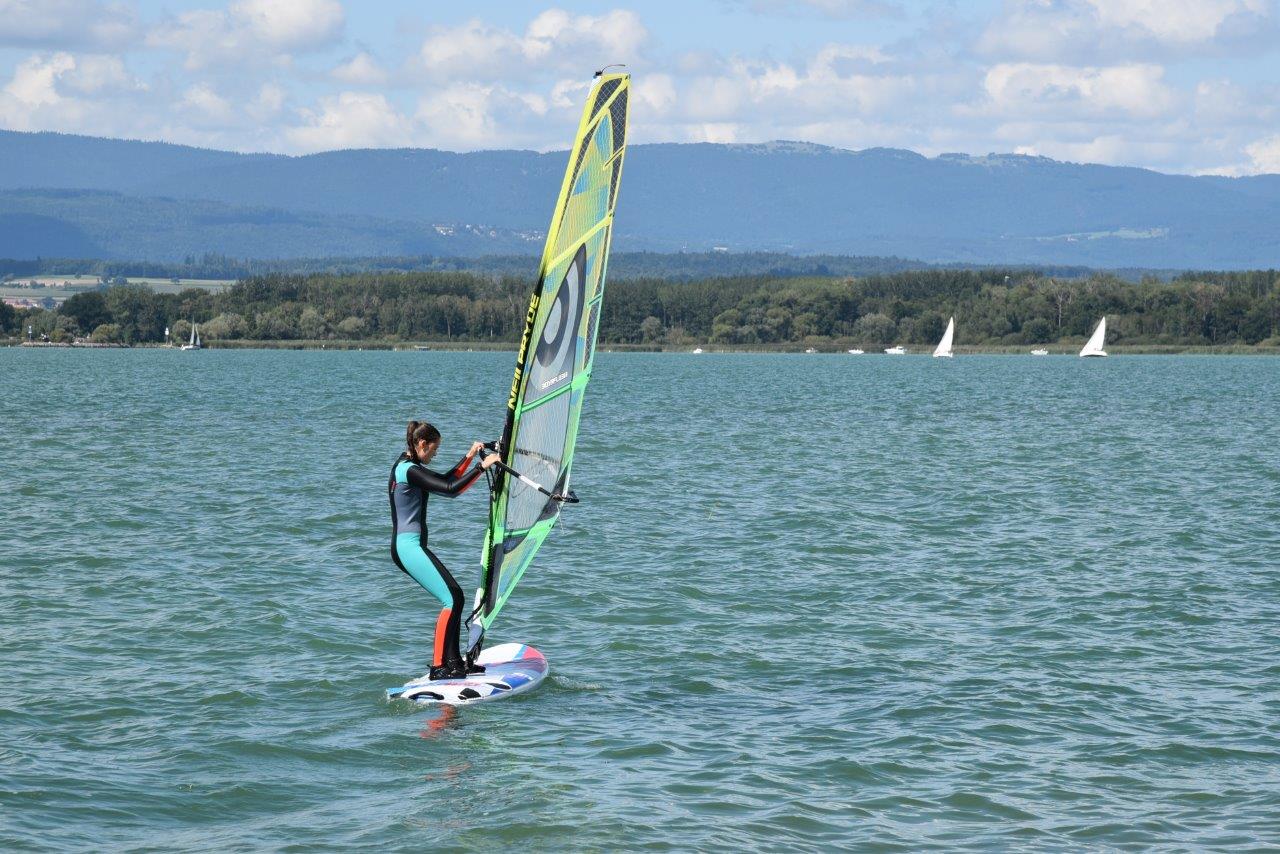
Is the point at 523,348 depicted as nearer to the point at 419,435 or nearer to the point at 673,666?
the point at 419,435

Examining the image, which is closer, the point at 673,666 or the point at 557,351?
the point at 557,351

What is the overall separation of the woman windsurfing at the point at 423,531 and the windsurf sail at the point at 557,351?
0.89 ft

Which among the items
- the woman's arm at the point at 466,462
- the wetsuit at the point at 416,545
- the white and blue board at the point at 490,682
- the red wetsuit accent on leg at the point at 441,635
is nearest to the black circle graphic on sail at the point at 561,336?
the woman's arm at the point at 466,462

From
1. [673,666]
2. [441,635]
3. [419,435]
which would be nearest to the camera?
[419,435]

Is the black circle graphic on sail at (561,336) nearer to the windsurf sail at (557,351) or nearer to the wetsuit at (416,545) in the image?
the windsurf sail at (557,351)

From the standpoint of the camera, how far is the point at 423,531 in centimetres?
1311

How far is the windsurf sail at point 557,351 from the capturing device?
38.3 ft

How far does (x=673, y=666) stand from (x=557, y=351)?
4.20 meters

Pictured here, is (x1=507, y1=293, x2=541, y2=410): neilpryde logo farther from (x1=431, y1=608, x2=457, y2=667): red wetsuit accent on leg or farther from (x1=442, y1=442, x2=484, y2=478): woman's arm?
(x1=431, y1=608, x2=457, y2=667): red wetsuit accent on leg

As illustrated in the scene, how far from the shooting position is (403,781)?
1179 centimetres

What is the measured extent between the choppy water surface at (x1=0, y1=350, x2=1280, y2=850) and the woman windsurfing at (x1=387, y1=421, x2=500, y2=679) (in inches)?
24.5

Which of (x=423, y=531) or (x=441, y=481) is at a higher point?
(x=441, y=481)

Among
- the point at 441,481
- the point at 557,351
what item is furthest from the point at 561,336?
the point at 441,481

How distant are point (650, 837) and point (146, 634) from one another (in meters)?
7.83
